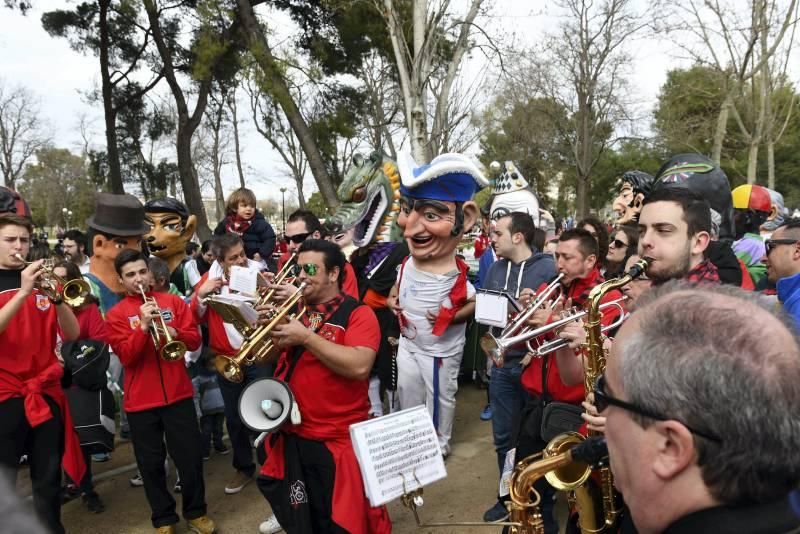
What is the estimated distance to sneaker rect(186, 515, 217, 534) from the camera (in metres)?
3.59

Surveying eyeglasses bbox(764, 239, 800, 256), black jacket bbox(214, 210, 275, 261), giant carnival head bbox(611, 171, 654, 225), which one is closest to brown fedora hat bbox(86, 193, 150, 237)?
black jacket bbox(214, 210, 275, 261)

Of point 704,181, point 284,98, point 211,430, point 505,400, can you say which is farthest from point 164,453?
point 284,98

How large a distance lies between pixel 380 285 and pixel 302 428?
2.35m

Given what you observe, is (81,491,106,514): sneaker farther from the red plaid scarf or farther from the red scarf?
the red plaid scarf

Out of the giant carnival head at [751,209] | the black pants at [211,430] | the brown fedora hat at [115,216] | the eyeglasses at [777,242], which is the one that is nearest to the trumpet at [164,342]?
the brown fedora hat at [115,216]

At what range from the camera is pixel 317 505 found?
2.73 metres

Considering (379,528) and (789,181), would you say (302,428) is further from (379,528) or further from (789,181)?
(789,181)

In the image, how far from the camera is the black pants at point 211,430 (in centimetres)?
485

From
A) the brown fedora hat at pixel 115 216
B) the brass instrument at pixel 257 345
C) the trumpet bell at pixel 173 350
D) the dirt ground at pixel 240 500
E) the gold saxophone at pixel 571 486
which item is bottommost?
the dirt ground at pixel 240 500

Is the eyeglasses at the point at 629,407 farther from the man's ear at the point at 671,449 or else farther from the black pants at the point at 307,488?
the black pants at the point at 307,488

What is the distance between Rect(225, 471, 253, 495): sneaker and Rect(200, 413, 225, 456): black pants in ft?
2.21

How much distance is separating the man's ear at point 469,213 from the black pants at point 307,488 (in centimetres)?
232

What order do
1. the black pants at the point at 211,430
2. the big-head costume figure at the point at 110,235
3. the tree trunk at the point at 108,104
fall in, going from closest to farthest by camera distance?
the big-head costume figure at the point at 110,235 < the black pants at the point at 211,430 < the tree trunk at the point at 108,104

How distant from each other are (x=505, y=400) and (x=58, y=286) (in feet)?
10.3
